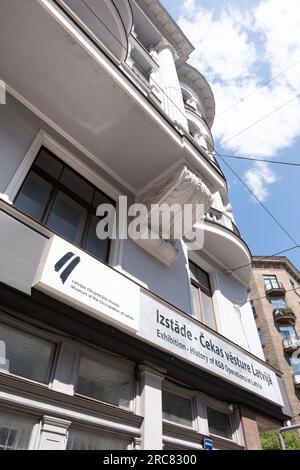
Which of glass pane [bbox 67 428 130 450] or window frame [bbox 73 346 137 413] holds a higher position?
window frame [bbox 73 346 137 413]

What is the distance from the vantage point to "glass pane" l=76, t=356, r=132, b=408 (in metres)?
4.14

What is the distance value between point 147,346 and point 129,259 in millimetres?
1700

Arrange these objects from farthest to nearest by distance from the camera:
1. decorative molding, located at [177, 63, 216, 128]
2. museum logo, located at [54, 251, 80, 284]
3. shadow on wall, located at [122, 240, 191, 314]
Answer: decorative molding, located at [177, 63, 216, 128] < shadow on wall, located at [122, 240, 191, 314] < museum logo, located at [54, 251, 80, 284]

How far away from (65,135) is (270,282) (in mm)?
32198

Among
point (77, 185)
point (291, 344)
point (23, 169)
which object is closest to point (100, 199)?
point (77, 185)

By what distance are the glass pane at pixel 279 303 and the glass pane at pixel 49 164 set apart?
31.1 meters

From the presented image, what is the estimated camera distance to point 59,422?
351cm

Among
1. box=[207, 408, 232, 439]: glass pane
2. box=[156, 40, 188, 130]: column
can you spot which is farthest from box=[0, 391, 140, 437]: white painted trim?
box=[156, 40, 188, 130]: column

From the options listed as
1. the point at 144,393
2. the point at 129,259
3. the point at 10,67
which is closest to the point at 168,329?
the point at 144,393

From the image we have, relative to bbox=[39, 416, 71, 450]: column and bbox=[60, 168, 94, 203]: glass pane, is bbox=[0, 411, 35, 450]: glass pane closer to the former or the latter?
bbox=[39, 416, 71, 450]: column

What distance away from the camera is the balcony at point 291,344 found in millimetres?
28372

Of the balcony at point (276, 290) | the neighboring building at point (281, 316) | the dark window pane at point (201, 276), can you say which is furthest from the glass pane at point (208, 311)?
the balcony at point (276, 290)

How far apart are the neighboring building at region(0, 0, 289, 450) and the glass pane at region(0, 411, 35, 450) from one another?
1 cm

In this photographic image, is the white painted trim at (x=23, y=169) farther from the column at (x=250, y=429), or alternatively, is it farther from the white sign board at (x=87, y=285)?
the column at (x=250, y=429)
